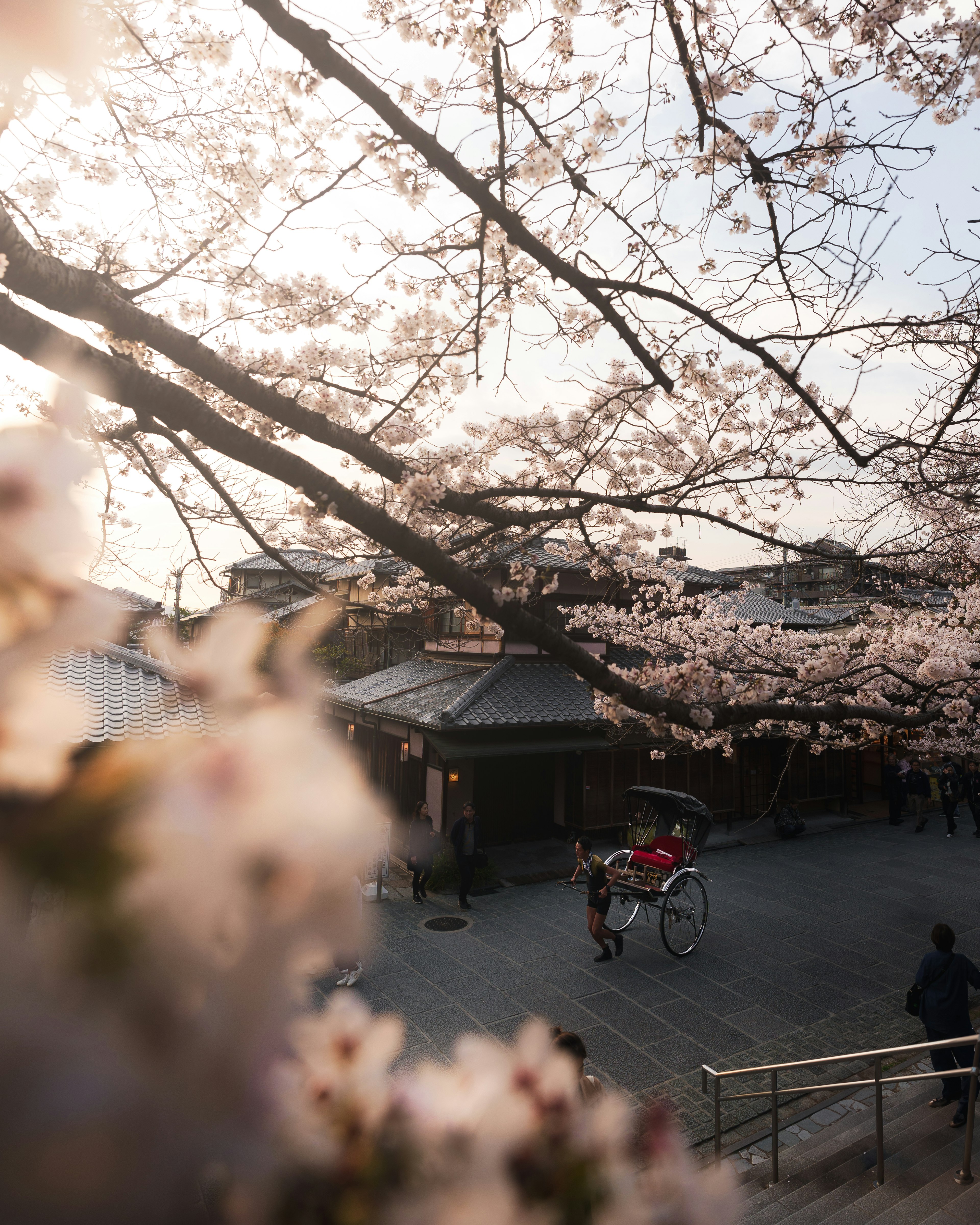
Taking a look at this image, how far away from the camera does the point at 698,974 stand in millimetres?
9125

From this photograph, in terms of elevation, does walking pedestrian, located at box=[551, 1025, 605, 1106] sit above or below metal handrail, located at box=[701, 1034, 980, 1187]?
above

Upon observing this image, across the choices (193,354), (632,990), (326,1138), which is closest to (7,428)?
(326,1138)

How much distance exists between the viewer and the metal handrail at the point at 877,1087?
15.8 feet

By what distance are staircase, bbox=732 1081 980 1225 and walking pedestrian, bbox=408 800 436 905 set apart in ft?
21.3

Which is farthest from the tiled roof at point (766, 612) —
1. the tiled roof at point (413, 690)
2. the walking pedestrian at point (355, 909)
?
the walking pedestrian at point (355, 909)

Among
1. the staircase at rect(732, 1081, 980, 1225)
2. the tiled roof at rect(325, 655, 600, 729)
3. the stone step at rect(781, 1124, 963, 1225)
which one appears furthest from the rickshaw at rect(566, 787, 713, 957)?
the stone step at rect(781, 1124, 963, 1225)

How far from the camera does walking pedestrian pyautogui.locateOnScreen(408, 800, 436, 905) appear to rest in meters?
11.4

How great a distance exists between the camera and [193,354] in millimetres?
3625

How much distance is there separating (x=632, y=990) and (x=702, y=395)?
7388 mm

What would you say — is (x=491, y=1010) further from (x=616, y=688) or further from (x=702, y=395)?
(x=702, y=395)

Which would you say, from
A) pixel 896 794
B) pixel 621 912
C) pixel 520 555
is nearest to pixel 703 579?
pixel 896 794

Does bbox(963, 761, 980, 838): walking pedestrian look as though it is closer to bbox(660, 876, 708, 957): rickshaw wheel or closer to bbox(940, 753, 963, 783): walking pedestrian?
bbox(940, 753, 963, 783): walking pedestrian

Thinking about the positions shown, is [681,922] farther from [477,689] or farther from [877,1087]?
[477,689]

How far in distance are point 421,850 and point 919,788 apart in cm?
1359
